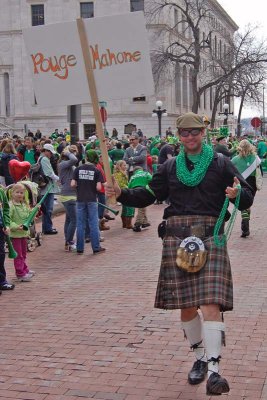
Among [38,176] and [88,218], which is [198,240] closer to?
[88,218]

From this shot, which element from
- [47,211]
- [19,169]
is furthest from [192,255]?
[47,211]

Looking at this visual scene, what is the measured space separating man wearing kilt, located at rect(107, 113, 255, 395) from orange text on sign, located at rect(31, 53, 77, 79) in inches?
40.2

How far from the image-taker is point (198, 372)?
180 inches

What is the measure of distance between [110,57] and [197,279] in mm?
1820

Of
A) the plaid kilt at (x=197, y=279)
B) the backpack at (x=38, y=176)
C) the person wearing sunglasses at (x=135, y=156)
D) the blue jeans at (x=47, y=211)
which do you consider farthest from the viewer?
the person wearing sunglasses at (x=135, y=156)

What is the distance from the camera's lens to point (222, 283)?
4297mm

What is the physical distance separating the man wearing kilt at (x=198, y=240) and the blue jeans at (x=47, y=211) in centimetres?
709

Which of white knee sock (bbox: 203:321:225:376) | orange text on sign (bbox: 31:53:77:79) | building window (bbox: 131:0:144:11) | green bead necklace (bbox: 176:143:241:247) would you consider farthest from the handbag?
building window (bbox: 131:0:144:11)

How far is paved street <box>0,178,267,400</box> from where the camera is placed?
461 centimetres

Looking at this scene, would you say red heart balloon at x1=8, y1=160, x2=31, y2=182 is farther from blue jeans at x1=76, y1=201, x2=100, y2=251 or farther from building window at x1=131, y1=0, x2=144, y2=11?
building window at x1=131, y1=0, x2=144, y2=11

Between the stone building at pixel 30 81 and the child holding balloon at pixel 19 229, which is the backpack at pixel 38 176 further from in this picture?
the stone building at pixel 30 81

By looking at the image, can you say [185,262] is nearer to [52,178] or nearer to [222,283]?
[222,283]

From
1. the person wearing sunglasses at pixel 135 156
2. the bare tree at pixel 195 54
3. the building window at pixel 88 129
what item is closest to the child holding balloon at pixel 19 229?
the person wearing sunglasses at pixel 135 156

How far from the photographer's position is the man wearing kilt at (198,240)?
4254mm
